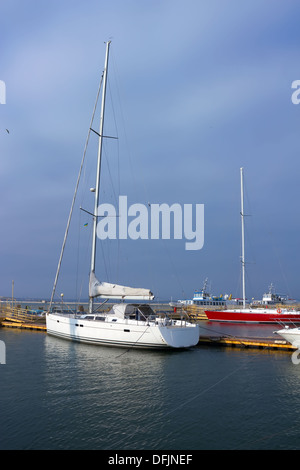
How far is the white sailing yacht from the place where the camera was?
27469 mm

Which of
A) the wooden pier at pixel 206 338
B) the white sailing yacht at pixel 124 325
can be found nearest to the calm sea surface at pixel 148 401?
the white sailing yacht at pixel 124 325

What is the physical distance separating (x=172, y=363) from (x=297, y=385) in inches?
310

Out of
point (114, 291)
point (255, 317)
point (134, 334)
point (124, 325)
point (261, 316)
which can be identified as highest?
point (114, 291)

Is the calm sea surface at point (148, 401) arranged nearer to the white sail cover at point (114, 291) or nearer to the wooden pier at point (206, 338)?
the wooden pier at point (206, 338)

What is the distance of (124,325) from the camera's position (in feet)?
92.4

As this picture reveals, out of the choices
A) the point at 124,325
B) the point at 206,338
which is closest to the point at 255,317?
the point at 206,338

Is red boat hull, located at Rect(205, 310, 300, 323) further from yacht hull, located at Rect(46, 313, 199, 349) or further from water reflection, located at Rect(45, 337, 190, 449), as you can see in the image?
water reflection, located at Rect(45, 337, 190, 449)

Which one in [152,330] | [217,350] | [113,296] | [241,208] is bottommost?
[217,350]

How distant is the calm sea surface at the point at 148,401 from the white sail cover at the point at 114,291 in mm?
5040

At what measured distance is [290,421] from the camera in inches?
576

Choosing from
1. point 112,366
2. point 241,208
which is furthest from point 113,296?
point 241,208

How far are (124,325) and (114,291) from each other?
13.0 feet

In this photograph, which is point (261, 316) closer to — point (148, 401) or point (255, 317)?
point (255, 317)
